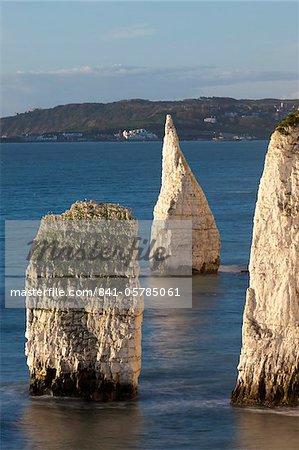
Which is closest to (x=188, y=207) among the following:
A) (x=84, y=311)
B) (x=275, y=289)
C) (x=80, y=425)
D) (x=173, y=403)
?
(x=173, y=403)

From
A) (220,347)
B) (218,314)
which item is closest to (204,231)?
(218,314)

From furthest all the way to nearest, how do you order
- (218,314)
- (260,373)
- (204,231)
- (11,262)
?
(11,262) → (204,231) → (218,314) → (260,373)

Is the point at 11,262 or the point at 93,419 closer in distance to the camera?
the point at 93,419

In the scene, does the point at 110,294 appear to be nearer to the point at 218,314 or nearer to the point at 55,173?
the point at 218,314

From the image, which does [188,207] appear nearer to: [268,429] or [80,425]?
[80,425]

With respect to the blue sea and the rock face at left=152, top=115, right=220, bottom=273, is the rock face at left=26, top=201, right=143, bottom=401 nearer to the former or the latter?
the blue sea

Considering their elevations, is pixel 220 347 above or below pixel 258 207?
below

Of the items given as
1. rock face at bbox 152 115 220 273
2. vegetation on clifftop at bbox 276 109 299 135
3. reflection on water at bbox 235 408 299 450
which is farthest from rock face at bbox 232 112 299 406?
rock face at bbox 152 115 220 273
